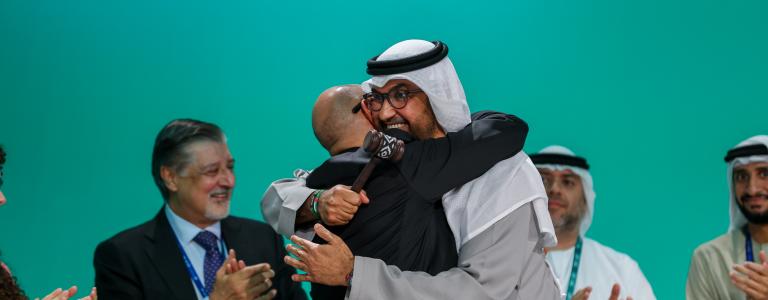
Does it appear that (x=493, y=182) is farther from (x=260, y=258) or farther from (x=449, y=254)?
(x=260, y=258)

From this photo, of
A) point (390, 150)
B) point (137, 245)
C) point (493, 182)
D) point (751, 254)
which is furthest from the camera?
point (751, 254)

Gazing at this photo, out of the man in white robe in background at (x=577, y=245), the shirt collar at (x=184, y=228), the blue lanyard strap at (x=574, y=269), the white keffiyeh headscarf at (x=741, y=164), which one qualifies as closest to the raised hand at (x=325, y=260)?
the shirt collar at (x=184, y=228)

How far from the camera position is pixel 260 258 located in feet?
16.8

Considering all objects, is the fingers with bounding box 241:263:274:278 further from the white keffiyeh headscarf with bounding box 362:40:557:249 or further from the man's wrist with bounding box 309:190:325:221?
the white keffiyeh headscarf with bounding box 362:40:557:249

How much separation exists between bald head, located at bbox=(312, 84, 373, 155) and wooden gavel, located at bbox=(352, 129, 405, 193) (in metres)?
0.37

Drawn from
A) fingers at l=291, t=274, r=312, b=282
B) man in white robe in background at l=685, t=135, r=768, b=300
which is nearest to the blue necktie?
fingers at l=291, t=274, r=312, b=282

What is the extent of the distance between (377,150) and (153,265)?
2.36 meters

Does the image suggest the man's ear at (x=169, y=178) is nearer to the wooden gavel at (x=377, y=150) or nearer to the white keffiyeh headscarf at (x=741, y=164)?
the wooden gavel at (x=377, y=150)

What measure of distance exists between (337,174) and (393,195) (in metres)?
0.20

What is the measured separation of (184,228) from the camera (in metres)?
5.14

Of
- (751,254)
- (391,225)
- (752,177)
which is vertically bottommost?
Answer: (751,254)

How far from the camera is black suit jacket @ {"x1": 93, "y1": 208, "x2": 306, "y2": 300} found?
4.79 m

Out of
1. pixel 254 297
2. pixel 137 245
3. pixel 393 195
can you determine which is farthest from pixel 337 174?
pixel 137 245

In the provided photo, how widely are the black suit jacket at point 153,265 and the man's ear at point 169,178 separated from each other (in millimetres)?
220
